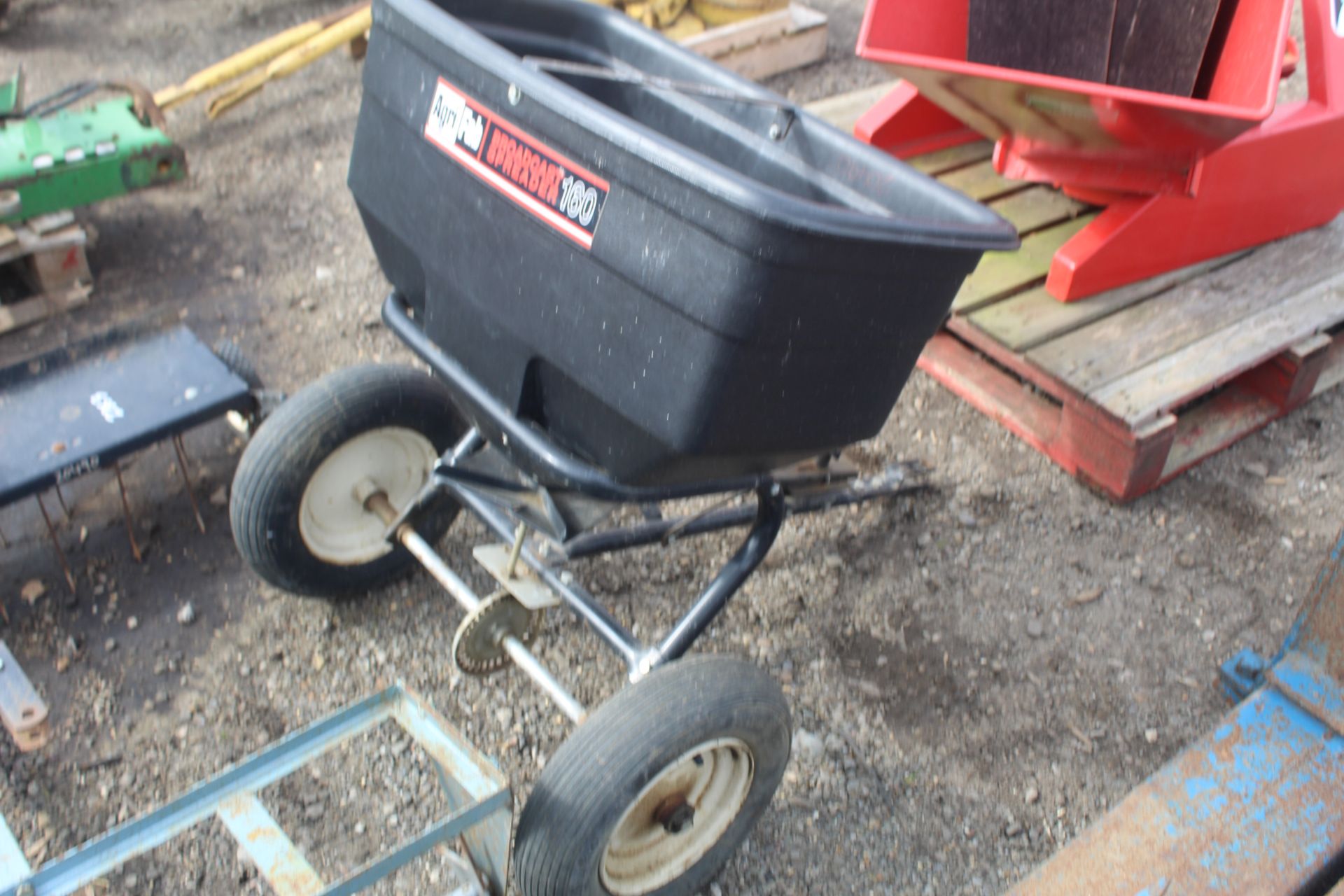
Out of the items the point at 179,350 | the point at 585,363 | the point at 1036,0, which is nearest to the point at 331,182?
the point at 179,350

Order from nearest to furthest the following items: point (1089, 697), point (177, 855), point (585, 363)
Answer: point (585, 363) < point (177, 855) < point (1089, 697)

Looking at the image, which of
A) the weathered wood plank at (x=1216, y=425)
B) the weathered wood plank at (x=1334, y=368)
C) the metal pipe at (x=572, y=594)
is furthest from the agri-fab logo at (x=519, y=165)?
the weathered wood plank at (x=1334, y=368)

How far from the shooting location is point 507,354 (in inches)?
70.7

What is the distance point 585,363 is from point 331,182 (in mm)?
2849

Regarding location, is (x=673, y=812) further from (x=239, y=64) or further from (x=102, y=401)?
(x=239, y=64)

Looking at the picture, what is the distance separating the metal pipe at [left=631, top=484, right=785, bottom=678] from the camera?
196cm

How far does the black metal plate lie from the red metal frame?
5.79 feet

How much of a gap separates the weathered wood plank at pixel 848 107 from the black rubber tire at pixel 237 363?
6.52 feet

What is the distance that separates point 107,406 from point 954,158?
100 inches

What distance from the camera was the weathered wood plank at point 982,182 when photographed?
3461 millimetres

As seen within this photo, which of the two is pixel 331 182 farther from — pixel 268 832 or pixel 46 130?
pixel 268 832

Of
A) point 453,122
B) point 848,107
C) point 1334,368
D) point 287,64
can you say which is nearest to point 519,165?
point 453,122

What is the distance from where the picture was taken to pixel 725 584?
207 cm

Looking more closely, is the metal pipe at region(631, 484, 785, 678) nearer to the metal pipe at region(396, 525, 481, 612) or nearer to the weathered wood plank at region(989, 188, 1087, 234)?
the metal pipe at region(396, 525, 481, 612)
